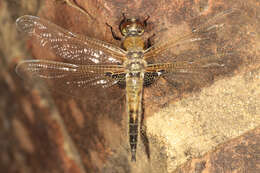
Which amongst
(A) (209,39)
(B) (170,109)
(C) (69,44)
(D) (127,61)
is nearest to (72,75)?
(C) (69,44)

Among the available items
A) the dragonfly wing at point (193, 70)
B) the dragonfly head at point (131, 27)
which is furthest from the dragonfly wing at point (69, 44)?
the dragonfly wing at point (193, 70)

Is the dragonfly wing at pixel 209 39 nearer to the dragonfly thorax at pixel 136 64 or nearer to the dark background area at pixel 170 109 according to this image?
the dark background area at pixel 170 109

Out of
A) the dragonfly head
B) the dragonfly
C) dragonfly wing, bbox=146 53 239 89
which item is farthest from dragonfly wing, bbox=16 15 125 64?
dragonfly wing, bbox=146 53 239 89

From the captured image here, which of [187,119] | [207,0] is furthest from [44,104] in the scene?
[207,0]

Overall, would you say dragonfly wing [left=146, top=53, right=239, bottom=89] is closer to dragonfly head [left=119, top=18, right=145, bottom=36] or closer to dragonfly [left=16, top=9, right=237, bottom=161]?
dragonfly [left=16, top=9, right=237, bottom=161]

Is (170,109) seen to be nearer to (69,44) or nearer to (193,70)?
(193,70)

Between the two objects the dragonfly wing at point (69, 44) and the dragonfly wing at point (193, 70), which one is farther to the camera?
the dragonfly wing at point (69, 44)

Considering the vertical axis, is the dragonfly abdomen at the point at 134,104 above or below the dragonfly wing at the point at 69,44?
below
